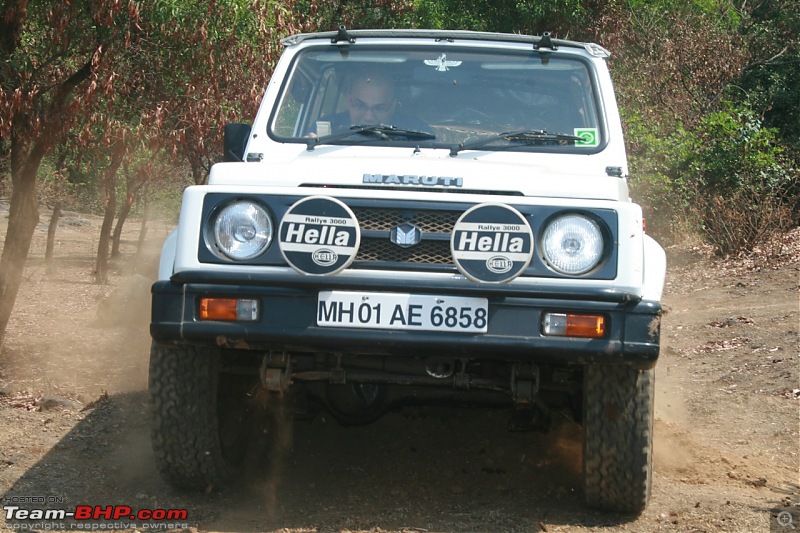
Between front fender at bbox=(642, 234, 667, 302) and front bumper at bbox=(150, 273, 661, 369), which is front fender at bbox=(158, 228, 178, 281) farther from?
front fender at bbox=(642, 234, 667, 302)

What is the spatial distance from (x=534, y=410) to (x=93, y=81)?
13.0ft

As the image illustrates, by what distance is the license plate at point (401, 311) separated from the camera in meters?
3.69

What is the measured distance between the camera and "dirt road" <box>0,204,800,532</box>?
13.5 feet

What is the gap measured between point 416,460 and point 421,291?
1598 millimetres

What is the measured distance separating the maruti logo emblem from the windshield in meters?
0.87

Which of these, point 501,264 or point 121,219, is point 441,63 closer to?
point 501,264

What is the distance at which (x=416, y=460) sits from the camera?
5074 mm

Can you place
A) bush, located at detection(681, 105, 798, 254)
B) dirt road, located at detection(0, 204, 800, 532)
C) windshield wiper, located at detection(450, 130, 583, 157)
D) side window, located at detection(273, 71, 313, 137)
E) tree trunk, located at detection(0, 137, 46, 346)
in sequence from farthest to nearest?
bush, located at detection(681, 105, 798, 254)
tree trunk, located at detection(0, 137, 46, 346)
side window, located at detection(273, 71, 313, 137)
windshield wiper, located at detection(450, 130, 583, 157)
dirt road, located at detection(0, 204, 800, 532)

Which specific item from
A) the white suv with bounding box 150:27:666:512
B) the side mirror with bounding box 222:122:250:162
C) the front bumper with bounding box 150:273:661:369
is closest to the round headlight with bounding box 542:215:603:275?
the white suv with bounding box 150:27:666:512

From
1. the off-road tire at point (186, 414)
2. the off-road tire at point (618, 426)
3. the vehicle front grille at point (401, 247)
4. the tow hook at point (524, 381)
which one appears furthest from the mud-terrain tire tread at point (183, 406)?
the off-road tire at point (618, 426)

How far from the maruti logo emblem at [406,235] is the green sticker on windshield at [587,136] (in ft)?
3.73

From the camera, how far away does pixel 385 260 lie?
12.5ft

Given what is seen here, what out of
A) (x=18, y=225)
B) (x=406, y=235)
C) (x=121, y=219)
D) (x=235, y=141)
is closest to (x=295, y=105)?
(x=235, y=141)

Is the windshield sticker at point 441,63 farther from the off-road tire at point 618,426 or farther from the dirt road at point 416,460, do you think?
the dirt road at point 416,460
